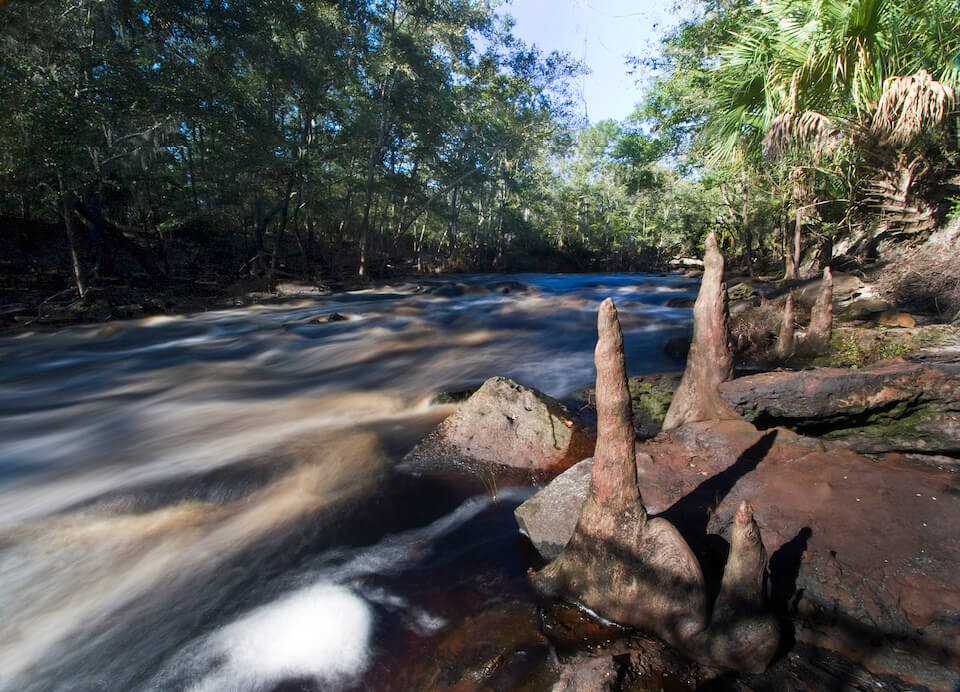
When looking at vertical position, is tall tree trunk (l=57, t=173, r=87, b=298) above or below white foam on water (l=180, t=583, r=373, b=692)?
above

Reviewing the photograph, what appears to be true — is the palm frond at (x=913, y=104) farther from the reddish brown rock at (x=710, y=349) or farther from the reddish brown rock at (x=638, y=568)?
the reddish brown rock at (x=638, y=568)

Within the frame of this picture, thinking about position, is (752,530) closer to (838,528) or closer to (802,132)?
(838,528)

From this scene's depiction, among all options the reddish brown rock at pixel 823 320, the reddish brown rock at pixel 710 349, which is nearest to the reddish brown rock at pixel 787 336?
the reddish brown rock at pixel 823 320

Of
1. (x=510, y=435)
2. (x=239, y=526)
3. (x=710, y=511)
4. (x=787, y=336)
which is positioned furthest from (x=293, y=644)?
(x=787, y=336)

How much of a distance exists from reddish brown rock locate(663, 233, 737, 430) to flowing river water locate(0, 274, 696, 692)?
5.57 feet

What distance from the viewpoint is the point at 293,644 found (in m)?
2.61

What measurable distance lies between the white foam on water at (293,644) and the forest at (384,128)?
10.5 meters

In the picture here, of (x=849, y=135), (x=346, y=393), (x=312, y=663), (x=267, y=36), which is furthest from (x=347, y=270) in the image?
(x=312, y=663)

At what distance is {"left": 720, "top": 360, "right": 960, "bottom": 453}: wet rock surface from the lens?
325cm

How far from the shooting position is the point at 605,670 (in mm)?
1992

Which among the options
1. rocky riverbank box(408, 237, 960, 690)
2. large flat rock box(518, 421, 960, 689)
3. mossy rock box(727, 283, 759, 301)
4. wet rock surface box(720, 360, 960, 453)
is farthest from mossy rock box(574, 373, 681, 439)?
mossy rock box(727, 283, 759, 301)

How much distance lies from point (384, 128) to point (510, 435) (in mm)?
18588

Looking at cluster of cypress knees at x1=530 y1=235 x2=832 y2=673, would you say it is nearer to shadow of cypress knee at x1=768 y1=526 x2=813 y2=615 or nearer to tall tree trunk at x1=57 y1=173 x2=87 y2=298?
shadow of cypress knee at x1=768 y1=526 x2=813 y2=615

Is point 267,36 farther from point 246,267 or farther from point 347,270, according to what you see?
point 347,270
